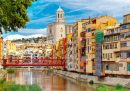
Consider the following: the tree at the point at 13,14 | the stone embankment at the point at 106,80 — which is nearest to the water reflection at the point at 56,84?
the stone embankment at the point at 106,80

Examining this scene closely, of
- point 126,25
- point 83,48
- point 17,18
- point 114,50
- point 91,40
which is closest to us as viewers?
point 17,18

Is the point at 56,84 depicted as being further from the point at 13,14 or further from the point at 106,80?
the point at 13,14

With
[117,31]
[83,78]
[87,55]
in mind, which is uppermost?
[117,31]

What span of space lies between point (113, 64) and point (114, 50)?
301cm

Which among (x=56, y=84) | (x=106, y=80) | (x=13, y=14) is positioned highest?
(x=13, y=14)

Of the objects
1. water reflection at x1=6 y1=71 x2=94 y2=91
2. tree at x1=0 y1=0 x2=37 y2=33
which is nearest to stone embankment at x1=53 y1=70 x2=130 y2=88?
water reflection at x1=6 y1=71 x2=94 y2=91

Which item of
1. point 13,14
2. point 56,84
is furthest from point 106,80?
point 13,14

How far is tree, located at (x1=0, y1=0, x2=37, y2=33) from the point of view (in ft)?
76.6

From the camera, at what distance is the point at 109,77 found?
1916 inches

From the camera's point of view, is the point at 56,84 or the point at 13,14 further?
the point at 56,84

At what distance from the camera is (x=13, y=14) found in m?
24.6

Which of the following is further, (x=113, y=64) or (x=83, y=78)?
(x=83, y=78)

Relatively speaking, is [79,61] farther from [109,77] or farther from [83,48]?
[109,77]

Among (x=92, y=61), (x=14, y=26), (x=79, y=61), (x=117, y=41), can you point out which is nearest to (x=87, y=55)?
(x=92, y=61)
